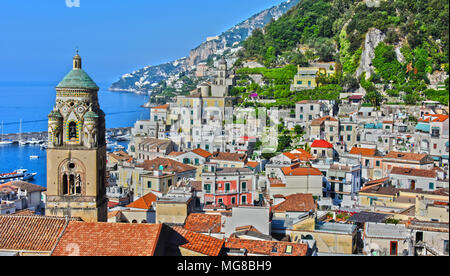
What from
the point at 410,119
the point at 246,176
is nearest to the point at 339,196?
the point at 246,176

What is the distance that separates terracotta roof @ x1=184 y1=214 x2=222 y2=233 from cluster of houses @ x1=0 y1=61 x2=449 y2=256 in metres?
0.02

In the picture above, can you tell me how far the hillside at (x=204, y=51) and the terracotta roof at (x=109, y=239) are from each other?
2550 inches

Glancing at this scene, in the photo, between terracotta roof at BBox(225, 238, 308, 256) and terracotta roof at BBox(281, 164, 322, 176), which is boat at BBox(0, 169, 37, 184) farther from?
terracotta roof at BBox(225, 238, 308, 256)

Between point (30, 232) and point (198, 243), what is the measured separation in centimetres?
207

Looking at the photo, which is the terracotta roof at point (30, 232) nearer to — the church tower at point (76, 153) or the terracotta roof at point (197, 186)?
the church tower at point (76, 153)

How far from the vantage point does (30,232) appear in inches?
258

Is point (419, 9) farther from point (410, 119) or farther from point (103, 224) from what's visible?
point (103, 224)

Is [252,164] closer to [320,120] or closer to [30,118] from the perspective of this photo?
[320,120]

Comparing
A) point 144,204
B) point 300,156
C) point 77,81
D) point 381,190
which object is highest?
point 77,81

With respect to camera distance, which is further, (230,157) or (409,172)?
(230,157)

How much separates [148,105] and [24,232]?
59.4 m

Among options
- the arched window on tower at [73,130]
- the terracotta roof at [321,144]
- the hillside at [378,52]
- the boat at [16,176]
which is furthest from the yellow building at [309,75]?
the arched window on tower at [73,130]

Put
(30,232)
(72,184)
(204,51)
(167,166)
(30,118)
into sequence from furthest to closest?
(204,51) → (30,118) → (167,166) → (72,184) → (30,232)

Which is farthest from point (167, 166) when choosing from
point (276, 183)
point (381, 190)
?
point (381, 190)
